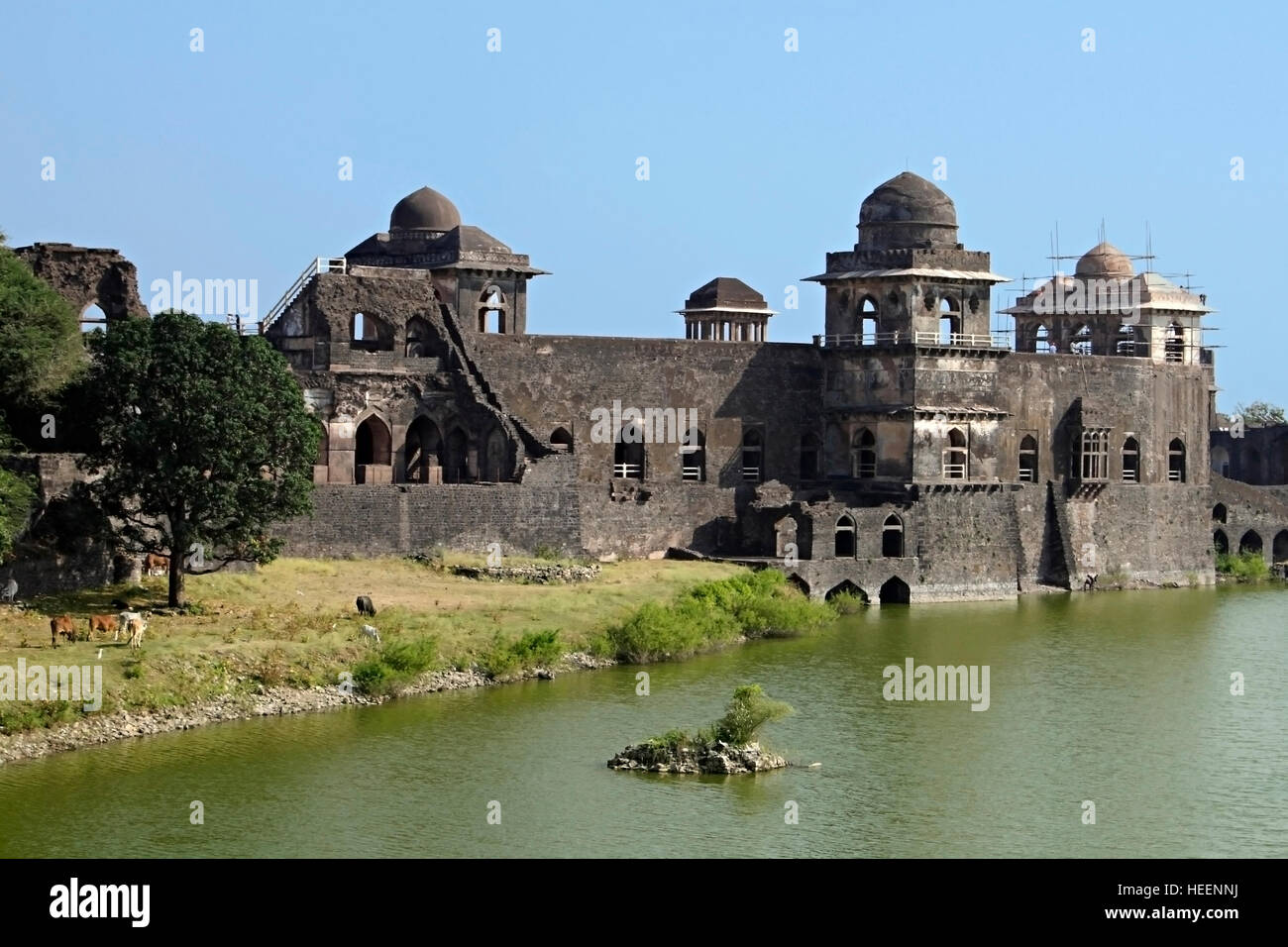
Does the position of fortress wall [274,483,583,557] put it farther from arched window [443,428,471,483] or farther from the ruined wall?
the ruined wall

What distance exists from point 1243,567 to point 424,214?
21418 millimetres

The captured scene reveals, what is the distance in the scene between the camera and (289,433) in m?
36.5

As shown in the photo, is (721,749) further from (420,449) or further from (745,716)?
(420,449)

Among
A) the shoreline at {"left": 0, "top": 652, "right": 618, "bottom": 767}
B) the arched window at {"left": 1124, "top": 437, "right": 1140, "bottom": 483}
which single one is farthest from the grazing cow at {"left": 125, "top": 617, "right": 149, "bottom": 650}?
the arched window at {"left": 1124, "top": 437, "right": 1140, "bottom": 483}

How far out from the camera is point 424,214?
53.1 meters

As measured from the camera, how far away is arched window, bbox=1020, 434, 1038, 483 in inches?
2154

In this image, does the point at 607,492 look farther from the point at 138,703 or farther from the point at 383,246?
the point at 138,703

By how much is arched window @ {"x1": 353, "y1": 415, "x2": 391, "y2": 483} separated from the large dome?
38.1 feet

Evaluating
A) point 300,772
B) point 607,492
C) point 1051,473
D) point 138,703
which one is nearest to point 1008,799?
point 300,772

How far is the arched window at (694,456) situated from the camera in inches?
2037

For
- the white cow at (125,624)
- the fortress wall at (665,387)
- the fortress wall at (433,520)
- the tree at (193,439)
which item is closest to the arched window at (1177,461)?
the fortress wall at (665,387)

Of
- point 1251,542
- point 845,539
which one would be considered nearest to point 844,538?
point 845,539

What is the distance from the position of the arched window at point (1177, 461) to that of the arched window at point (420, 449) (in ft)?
62.2

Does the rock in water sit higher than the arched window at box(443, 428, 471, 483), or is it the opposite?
the arched window at box(443, 428, 471, 483)
